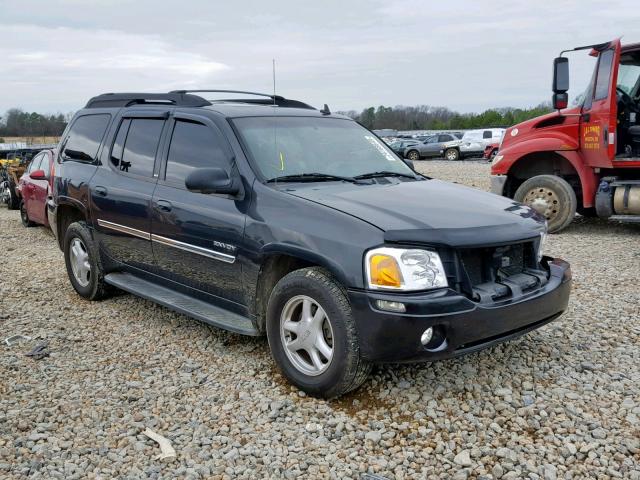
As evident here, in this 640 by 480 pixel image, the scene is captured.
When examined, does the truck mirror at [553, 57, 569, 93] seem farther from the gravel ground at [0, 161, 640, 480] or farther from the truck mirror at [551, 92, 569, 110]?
the gravel ground at [0, 161, 640, 480]

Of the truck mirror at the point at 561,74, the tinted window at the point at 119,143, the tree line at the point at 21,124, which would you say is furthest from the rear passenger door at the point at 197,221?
the tree line at the point at 21,124

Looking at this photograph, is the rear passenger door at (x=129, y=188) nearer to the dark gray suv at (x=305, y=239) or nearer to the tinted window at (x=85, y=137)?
the dark gray suv at (x=305, y=239)

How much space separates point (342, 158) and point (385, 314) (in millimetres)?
1763

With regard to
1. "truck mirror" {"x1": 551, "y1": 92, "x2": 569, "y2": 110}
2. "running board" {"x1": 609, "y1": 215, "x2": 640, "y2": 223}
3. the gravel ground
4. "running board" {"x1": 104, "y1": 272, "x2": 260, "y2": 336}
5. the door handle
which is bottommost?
the gravel ground

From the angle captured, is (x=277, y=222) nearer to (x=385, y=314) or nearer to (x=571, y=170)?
(x=385, y=314)

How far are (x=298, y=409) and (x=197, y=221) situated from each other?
158cm

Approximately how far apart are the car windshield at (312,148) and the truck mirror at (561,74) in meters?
4.34

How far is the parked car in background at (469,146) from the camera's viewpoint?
35.2 m

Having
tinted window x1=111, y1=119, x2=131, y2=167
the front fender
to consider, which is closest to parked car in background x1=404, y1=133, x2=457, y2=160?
tinted window x1=111, y1=119, x2=131, y2=167

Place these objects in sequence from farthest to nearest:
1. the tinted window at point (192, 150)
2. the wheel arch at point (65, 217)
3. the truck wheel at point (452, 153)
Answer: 1. the truck wheel at point (452, 153)
2. the wheel arch at point (65, 217)
3. the tinted window at point (192, 150)

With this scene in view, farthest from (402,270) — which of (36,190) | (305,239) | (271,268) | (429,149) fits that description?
(429,149)

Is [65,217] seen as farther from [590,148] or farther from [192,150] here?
[590,148]

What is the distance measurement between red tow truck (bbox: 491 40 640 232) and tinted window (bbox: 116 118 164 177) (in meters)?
5.81

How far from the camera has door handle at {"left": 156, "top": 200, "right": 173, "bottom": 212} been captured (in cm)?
473
